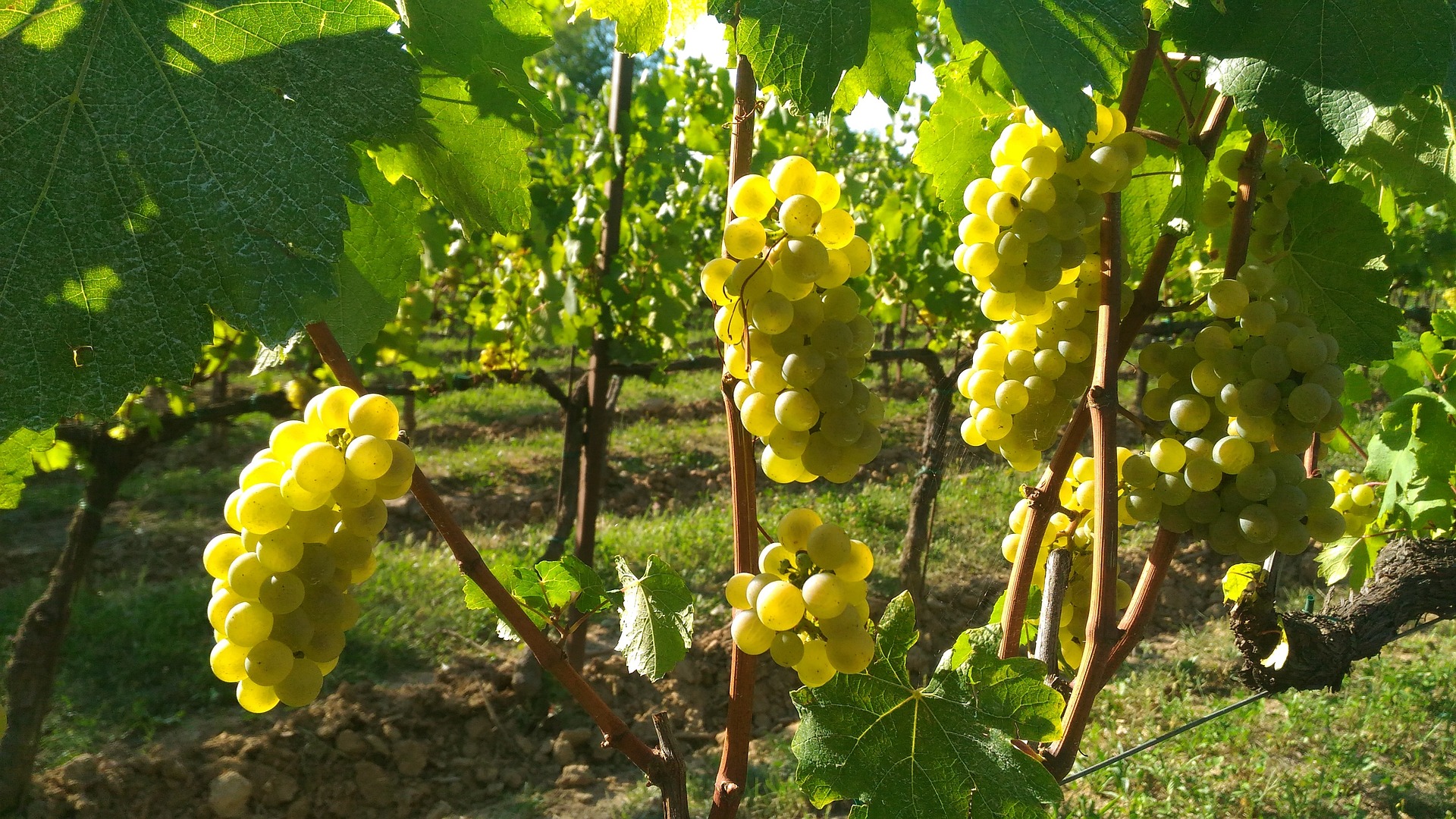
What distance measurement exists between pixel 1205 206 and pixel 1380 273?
7.9 inches

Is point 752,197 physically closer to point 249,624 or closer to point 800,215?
point 800,215

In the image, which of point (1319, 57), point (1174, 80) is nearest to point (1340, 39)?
point (1319, 57)

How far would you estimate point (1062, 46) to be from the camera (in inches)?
28.4

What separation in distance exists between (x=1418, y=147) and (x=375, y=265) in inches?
47.1

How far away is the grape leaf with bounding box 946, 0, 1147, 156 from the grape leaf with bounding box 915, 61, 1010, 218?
41 centimetres

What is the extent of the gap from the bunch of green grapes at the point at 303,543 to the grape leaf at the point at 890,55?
54cm

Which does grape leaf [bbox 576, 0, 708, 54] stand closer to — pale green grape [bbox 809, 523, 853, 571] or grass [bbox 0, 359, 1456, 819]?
pale green grape [bbox 809, 523, 853, 571]

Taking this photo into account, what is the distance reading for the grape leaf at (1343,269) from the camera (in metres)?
1.03

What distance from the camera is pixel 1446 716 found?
12.6 ft

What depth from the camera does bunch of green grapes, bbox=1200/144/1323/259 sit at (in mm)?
1021

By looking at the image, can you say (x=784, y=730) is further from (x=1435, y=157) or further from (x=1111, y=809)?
(x=1435, y=157)

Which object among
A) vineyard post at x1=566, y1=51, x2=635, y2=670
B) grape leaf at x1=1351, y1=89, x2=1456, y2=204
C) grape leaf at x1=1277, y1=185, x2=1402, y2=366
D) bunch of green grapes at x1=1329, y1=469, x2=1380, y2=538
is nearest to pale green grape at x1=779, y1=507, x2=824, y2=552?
grape leaf at x1=1277, y1=185, x2=1402, y2=366

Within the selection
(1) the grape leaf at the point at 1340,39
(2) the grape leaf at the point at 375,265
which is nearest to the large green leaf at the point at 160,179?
(2) the grape leaf at the point at 375,265

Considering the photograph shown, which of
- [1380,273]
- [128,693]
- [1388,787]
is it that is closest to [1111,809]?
[1388,787]
